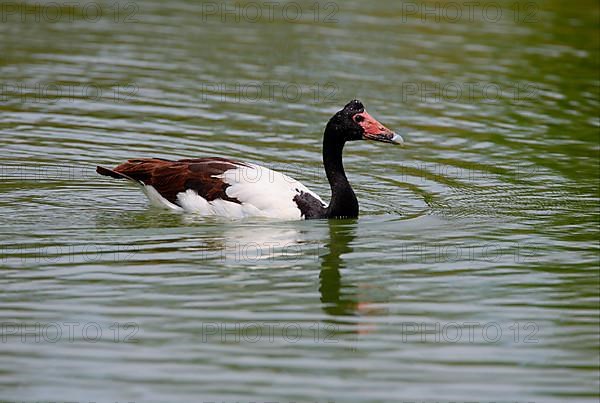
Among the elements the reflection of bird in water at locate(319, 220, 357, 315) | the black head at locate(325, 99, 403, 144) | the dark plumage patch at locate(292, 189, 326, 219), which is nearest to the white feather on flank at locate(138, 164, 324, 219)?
the dark plumage patch at locate(292, 189, 326, 219)

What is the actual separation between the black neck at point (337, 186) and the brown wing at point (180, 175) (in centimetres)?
98

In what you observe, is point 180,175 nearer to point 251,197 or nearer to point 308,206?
point 251,197

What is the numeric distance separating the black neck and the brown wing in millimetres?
978

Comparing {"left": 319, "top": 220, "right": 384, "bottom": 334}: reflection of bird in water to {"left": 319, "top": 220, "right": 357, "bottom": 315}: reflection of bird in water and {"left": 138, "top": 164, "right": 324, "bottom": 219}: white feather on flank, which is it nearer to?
{"left": 319, "top": 220, "right": 357, "bottom": 315}: reflection of bird in water

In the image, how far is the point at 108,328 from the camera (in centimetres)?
970

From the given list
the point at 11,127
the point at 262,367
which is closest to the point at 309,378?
the point at 262,367

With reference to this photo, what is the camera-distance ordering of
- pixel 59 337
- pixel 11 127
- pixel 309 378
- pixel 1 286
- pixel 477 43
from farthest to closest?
pixel 477 43 → pixel 11 127 → pixel 1 286 → pixel 59 337 → pixel 309 378

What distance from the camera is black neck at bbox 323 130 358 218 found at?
1358cm

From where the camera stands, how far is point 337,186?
13672 millimetres

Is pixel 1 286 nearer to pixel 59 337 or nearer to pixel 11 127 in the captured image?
pixel 59 337

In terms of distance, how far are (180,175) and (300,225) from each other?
4.80 ft

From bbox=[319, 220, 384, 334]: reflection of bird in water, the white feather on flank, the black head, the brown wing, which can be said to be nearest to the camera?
bbox=[319, 220, 384, 334]: reflection of bird in water

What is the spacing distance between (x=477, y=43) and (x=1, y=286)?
15.8m

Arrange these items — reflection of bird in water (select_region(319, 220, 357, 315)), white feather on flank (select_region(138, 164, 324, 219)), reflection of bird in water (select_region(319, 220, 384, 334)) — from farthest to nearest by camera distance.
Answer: white feather on flank (select_region(138, 164, 324, 219)) → reflection of bird in water (select_region(319, 220, 357, 315)) → reflection of bird in water (select_region(319, 220, 384, 334))
